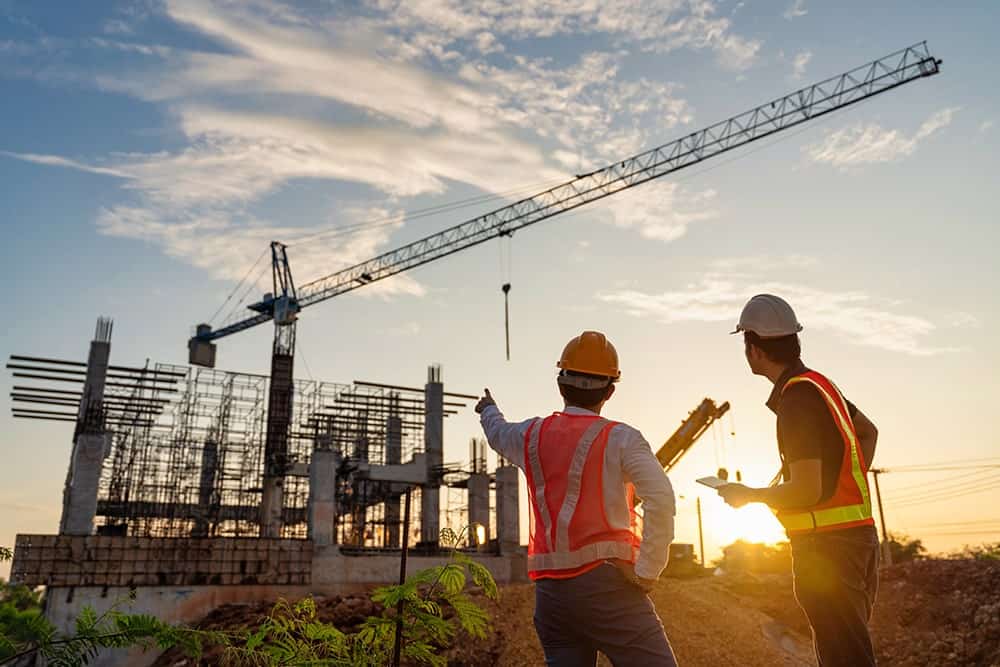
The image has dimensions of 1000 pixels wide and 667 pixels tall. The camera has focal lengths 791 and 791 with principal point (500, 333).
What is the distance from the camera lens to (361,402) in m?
40.5

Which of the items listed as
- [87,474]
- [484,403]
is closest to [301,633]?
[484,403]

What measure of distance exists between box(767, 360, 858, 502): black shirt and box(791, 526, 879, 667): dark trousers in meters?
0.18

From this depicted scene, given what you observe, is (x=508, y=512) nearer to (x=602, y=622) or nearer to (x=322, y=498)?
(x=322, y=498)

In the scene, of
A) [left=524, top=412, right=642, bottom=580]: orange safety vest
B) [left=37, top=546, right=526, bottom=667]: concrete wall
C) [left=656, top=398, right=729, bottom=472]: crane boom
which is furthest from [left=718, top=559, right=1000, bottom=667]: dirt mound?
[left=37, top=546, right=526, bottom=667]: concrete wall

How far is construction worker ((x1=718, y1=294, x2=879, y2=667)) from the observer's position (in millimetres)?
2803

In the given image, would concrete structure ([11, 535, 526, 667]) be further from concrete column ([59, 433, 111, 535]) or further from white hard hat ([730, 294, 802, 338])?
white hard hat ([730, 294, 802, 338])

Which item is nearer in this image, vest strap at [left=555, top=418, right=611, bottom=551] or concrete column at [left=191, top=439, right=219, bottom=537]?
vest strap at [left=555, top=418, right=611, bottom=551]

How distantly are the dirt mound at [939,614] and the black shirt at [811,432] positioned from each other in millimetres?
9623

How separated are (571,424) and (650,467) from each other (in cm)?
35

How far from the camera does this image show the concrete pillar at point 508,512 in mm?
Answer: 33781

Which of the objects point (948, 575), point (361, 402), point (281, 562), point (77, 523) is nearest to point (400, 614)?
point (948, 575)

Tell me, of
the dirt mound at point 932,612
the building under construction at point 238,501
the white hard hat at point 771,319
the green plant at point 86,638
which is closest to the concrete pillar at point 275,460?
the building under construction at point 238,501

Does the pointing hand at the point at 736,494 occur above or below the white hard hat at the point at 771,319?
below

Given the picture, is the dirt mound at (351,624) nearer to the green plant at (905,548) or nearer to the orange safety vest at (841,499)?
the orange safety vest at (841,499)
